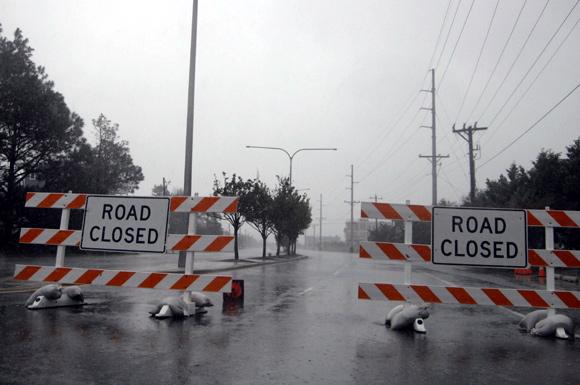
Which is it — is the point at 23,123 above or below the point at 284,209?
Result: above

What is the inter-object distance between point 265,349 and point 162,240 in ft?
9.58

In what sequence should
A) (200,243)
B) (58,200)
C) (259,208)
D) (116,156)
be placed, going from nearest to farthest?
(200,243) → (58,200) → (259,208) → (116,156)

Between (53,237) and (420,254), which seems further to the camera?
(53,237)

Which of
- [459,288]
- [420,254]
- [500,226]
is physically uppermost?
[500,226]

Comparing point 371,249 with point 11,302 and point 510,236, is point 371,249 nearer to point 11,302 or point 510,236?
point 510,236

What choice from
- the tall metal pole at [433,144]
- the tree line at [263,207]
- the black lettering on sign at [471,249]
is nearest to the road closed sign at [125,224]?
the black lettering on sign at [471,249]

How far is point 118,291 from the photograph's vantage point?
1056 centimetres

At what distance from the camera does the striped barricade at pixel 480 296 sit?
260 inches

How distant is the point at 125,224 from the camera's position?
7547mm

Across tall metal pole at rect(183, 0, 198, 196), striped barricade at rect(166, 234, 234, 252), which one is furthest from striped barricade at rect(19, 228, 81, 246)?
tall metal pole at rect(183, 0, 198, 196)

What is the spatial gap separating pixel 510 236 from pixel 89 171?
36668 millimetres

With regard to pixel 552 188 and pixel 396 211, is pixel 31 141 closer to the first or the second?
pixel 396 211

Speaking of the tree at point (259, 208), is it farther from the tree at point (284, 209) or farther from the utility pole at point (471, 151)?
the utility pole at point (471, 151)

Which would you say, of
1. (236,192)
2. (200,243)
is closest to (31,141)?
(236,192)
